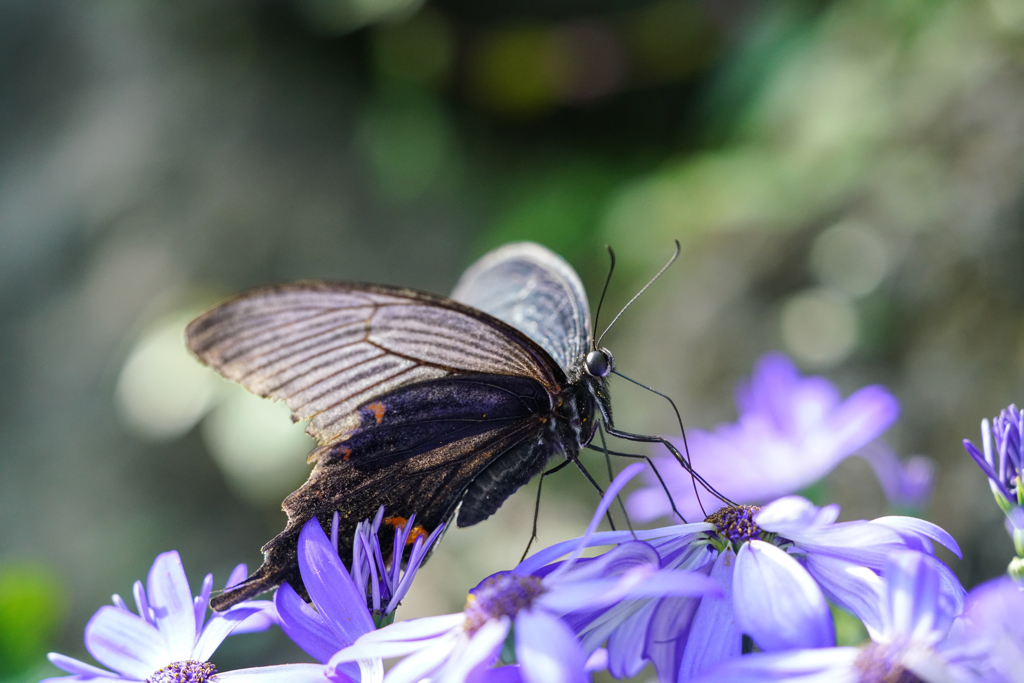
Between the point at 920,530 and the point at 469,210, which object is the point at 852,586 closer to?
the point at 920,530

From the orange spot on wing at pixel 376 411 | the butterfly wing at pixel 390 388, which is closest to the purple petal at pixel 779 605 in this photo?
the butterfly wing at pixel 390 388

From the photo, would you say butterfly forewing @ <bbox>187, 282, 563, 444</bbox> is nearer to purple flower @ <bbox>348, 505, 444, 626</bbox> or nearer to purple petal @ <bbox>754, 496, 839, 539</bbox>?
purple flower @ <bbox>348, 505, 444, 626</bbox>

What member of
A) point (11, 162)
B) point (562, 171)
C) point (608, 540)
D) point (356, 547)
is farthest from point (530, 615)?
point (11, 162)

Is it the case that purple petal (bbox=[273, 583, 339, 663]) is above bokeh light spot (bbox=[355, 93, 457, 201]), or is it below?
below

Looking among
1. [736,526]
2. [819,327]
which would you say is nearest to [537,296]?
[736,526]

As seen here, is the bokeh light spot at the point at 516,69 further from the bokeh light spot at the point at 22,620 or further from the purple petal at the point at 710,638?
the purple petal at the point at 710,638

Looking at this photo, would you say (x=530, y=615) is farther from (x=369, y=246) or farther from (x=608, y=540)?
(x=369, y=246)

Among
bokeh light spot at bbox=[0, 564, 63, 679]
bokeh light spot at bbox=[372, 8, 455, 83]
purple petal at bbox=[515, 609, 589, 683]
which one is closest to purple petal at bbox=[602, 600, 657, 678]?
purple petal at bbox=[515, 609, 589, 683]
